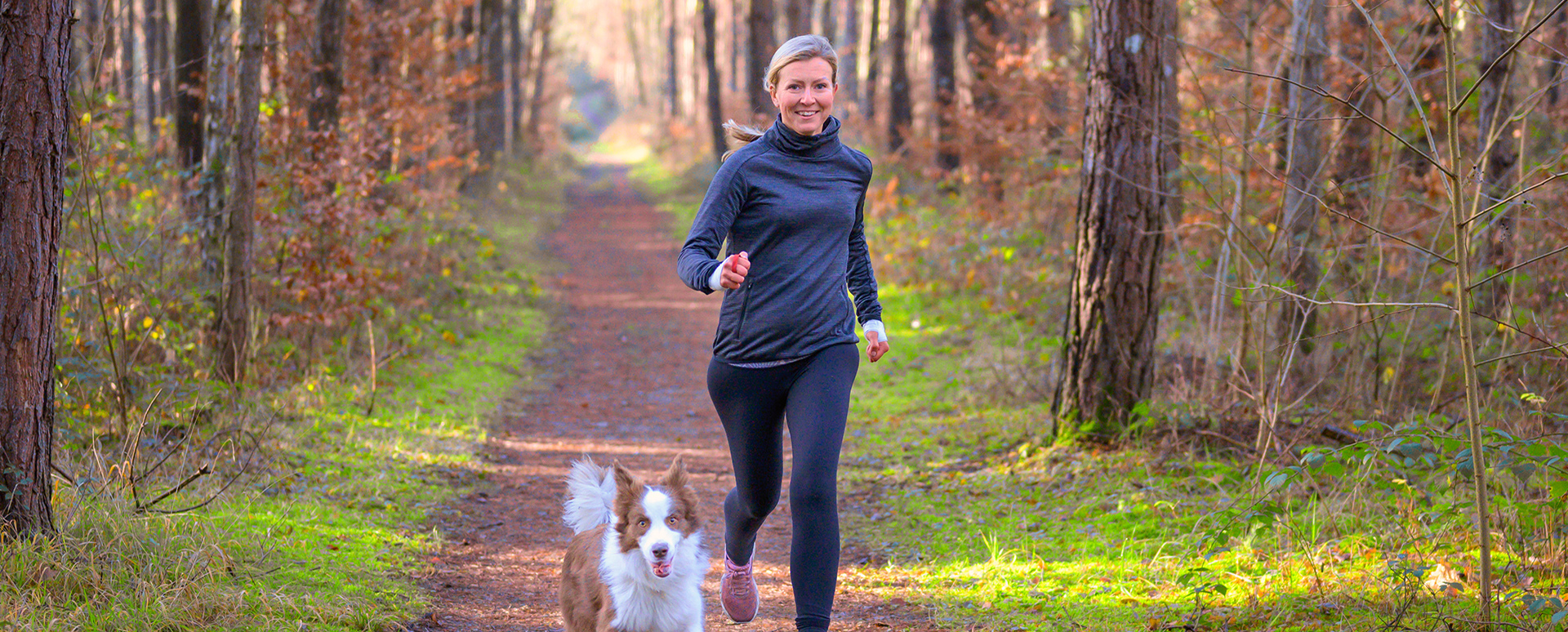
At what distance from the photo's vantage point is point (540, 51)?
116 feet

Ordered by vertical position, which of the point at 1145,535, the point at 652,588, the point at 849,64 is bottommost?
the point at 1145,535

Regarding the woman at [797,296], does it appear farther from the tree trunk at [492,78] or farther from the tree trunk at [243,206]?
the tree trunk at [492,78]

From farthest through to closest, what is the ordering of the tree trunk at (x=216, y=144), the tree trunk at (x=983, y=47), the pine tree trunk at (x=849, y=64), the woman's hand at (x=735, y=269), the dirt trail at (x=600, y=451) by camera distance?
the pine tree trunk at (x=849, y=64) → the tree trunk at (x=983, y=47) → the tree trunk at (x=216, y=144) → the dirt trail at (x=600, y=451) → the woman's hand at (x=735, y=269)

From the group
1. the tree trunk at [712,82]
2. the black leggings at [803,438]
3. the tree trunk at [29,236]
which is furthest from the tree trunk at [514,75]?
the black leggings at [803,438]

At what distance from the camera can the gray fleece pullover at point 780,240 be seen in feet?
11.9

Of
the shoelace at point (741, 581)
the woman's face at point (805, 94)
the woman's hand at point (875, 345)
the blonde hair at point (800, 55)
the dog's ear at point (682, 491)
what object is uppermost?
the blonde hair at point (800, 55)

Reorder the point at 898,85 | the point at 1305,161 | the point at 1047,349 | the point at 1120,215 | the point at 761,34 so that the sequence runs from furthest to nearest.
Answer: the point at 761,34 < the point at 898,85 < the point at 1047,349 < the point at 1305,161 < the point at 1120,215

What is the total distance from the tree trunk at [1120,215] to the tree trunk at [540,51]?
2413cm

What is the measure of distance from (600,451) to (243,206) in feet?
9.92

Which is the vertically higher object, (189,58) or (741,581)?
(189,58)

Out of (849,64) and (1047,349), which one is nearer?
(1047,349)

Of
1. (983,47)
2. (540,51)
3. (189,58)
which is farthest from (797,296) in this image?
(540,51)

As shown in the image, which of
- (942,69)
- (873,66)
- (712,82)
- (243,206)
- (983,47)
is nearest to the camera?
(243,206)

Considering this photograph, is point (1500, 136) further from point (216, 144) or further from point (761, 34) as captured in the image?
point (761, 34)
